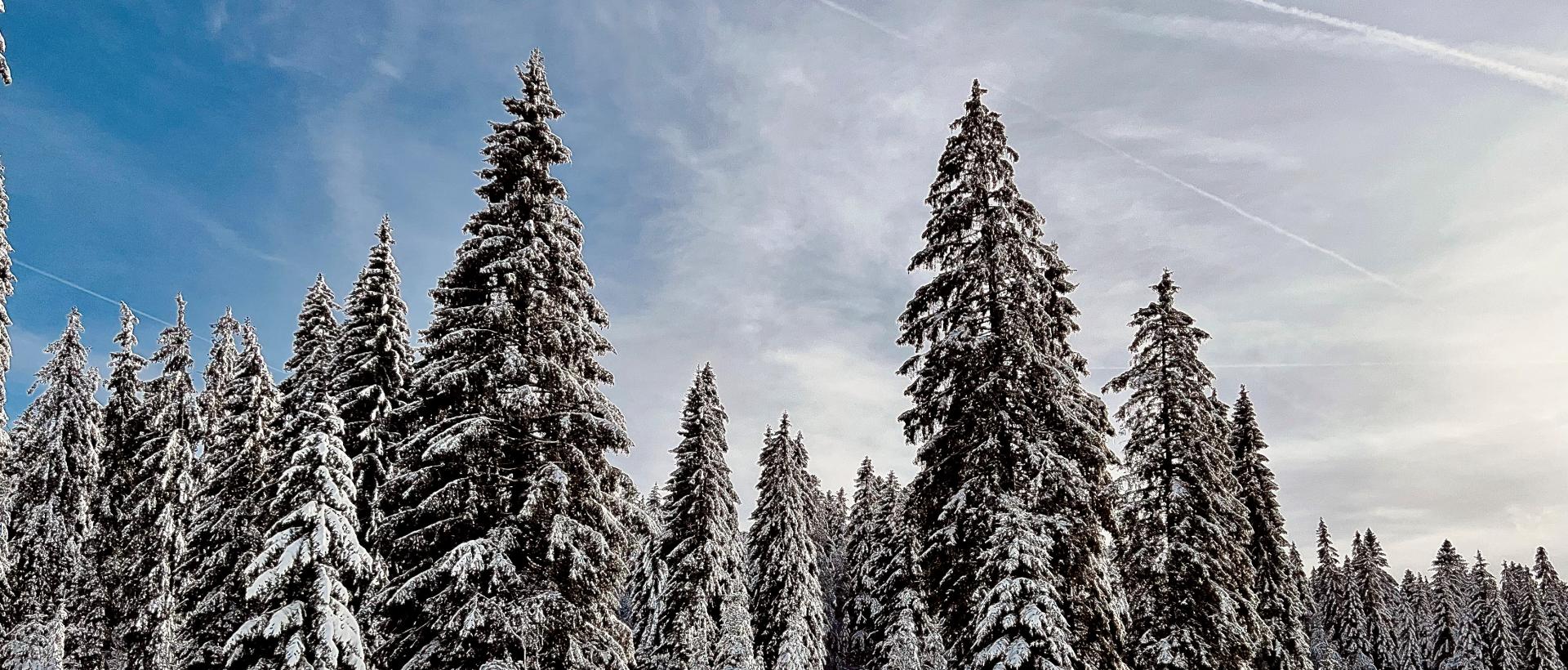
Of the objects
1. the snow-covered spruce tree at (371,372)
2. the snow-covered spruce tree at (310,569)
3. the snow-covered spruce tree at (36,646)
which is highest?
the snow-covered spruce tree at (371,372)

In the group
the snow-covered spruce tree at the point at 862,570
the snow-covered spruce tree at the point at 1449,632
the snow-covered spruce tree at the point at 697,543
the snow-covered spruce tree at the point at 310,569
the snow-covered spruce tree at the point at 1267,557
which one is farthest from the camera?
the snow-covered spruce tree at the point at 1449,632

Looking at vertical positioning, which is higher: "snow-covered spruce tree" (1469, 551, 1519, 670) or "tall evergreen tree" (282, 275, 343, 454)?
"tall evergreen tree" (282, 275, 343, 454)

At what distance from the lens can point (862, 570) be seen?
155 ft

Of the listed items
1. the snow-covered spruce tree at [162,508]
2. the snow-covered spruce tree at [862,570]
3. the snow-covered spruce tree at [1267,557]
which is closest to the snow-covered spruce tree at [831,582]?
the snow-covered spruce tree at [862,570]

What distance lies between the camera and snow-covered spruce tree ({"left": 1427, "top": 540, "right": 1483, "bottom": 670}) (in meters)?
61.2

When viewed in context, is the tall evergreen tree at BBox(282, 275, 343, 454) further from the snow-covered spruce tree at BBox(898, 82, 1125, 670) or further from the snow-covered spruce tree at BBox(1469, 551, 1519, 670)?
the snow-covered spruce tree at BBox(1469, 551, 1519, 670)

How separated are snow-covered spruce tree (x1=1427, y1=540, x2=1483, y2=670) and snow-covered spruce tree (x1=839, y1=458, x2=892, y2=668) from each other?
45.6 m

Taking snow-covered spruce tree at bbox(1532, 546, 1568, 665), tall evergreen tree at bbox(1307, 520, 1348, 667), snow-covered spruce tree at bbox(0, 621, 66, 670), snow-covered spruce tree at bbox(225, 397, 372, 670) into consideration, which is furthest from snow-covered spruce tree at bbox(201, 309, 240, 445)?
snow-covered spruce tree at bbox(1532, 546, 1568, 665)

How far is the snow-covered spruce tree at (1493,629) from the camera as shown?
59219 millimetres

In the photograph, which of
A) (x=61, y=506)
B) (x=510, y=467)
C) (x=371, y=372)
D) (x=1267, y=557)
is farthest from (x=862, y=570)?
(x=61, y=506)

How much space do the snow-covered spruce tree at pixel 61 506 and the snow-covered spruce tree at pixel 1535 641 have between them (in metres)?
84.9

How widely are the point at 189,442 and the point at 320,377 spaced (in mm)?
16923

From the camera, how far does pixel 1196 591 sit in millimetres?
23188

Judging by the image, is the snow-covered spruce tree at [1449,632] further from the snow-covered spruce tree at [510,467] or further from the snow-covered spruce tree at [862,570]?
the snow-covered spruce tree at [510,467]
